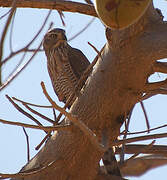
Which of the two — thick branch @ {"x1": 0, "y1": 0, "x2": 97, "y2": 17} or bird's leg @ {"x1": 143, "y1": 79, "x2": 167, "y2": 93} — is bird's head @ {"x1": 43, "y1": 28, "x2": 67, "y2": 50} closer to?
thick branch @ {"x1": 0, "y1": 0, "x2": 97, "y2": 17}

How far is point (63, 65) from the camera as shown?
18.0 feet

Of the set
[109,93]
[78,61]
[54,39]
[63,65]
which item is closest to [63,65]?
[63,65]

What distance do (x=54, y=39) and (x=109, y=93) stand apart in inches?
165

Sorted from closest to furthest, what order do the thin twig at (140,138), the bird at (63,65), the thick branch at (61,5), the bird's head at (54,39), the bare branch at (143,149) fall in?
the thin twig at (140,138) → the thick branch at (61,5) → the bare branch at (143,149) → the bird at (63,65) → the bird's head at (54,39)

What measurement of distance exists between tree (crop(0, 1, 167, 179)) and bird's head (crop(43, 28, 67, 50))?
3942mm

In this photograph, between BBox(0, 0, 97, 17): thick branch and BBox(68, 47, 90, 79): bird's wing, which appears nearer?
BBox(0, 0, 97, 17): thick branch

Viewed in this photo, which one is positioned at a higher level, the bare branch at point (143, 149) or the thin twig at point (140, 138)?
the bare branch at point (143, 149)

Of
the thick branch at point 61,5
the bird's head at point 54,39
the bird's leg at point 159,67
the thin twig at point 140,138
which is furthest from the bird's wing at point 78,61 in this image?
the thin twig at point 140,138

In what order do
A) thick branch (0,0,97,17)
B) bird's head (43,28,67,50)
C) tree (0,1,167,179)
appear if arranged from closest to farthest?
tree (0,1,167,179), thick branch (0,0,97,17), bird's head (43,28,67,50)

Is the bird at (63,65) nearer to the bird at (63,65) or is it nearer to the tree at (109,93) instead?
the bird at (63,65)

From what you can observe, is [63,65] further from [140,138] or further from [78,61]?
[140,138]

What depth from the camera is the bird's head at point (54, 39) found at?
601 centimetres

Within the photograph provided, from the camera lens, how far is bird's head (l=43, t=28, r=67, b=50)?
6.01m

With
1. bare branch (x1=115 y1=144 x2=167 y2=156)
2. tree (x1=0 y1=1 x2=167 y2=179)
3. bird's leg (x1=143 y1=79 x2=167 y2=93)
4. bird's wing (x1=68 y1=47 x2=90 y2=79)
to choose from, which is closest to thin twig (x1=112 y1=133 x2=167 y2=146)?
tree (x1=0 y1=1 x2=167 y2=179)
